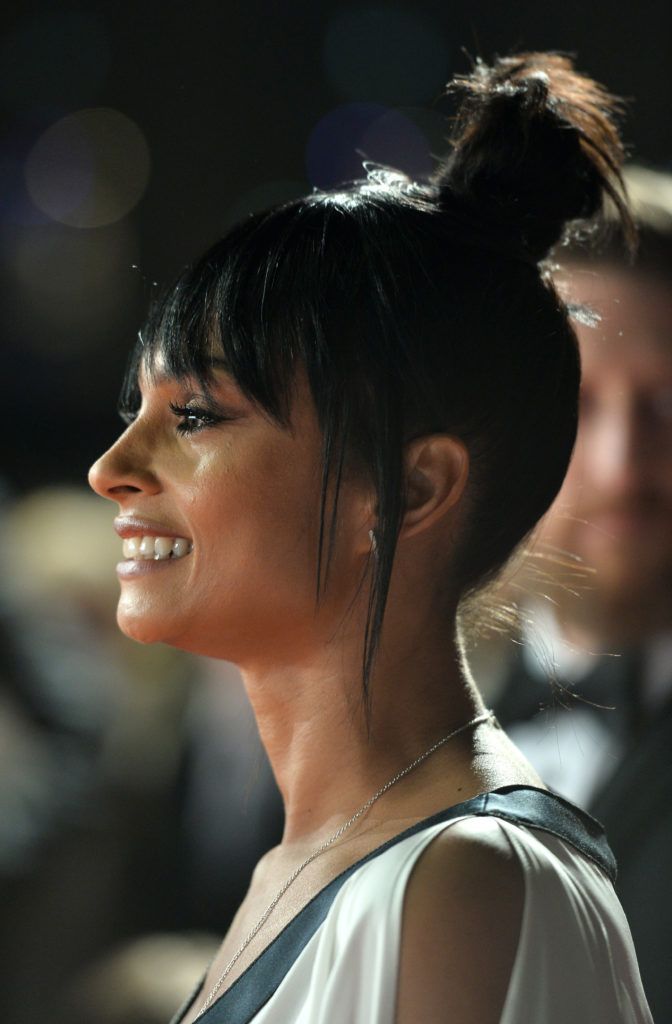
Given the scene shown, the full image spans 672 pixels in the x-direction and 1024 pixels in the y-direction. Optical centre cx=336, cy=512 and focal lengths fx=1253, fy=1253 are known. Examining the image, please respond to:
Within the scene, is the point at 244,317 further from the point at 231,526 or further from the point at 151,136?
the point at 151,136

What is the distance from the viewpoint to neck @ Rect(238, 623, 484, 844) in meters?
0.98

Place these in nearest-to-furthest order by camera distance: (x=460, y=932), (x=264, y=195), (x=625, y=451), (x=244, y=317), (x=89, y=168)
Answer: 1. (x=460, y=932)
2. (x=244, y=317)
3. (x=625, y=451)
4. (x=264, y=195)
5. (x=89, y=168)

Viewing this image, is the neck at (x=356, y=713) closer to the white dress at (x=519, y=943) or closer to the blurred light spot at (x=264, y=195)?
the white dress at (x=519, y=943)

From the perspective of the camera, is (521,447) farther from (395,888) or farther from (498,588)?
(395,888)

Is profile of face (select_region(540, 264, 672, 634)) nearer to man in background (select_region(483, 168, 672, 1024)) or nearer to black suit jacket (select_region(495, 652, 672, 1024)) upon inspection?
man in background (select_region(483, 168, 672, 1024))

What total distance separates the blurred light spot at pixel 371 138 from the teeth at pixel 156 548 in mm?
1842

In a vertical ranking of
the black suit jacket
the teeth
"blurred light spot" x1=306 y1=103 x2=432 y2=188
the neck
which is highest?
"blurred light spot" x1=306 y1=103 x2=432 y2=188

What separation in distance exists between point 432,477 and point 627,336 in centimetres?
81

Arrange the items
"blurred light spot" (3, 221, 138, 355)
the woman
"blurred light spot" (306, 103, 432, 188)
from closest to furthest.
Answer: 1. the woman
2. "blurred light spot" (306, 103, 432, 188)
3. "blurred light spot" (3, 221, 138, 355)

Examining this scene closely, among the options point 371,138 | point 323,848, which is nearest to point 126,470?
point 323,848

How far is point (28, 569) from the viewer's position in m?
2.70

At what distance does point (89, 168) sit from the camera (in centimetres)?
304

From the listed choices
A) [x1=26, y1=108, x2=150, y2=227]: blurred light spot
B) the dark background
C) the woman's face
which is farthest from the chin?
[x1=26, y1=108, x2=150, y2=227]: blurred light spot

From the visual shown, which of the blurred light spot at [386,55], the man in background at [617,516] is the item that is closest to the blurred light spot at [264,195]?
the blurred light spot at [386,55]
